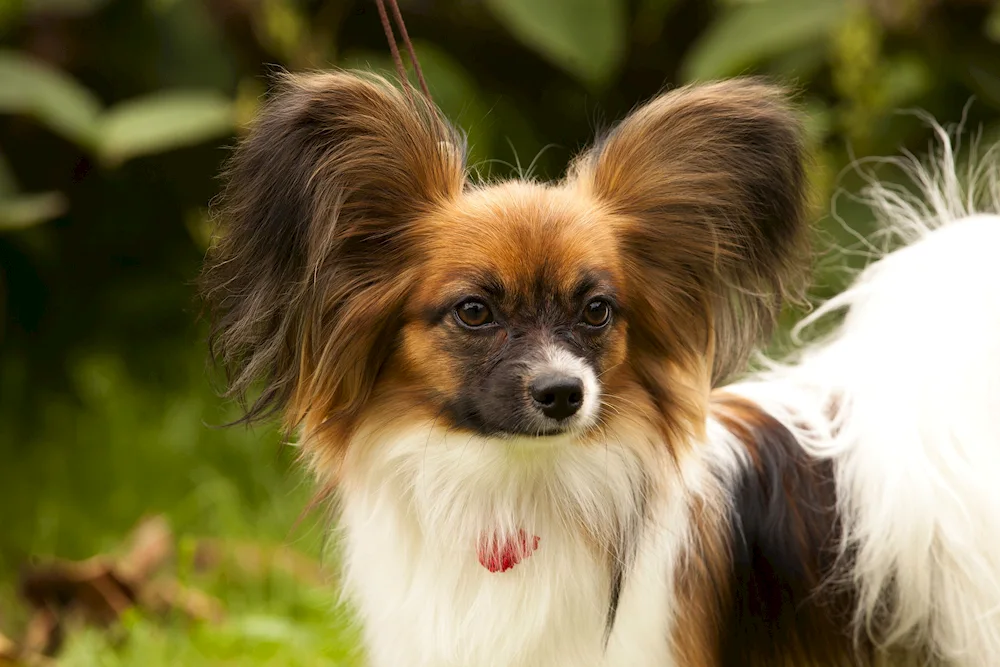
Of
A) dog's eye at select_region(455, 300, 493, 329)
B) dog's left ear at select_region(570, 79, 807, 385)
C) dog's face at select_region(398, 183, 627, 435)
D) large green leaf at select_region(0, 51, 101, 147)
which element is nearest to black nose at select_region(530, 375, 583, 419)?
dog's face at select_region(398, 183, 627, 435)

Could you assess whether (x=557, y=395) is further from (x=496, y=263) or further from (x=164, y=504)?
(x=164, y=504)

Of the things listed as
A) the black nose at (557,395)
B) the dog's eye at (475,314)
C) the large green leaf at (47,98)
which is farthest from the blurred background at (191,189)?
the black nose at (557,395)

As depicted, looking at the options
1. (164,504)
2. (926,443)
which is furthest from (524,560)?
(164,504)

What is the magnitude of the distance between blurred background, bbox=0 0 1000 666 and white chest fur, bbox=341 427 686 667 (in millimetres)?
1279

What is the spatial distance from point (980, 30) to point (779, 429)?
3.32 meters

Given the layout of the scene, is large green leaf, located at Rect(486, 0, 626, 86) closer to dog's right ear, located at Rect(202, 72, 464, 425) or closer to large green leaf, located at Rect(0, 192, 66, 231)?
large green leaf, located at Rect(0, 192, 66, 231)

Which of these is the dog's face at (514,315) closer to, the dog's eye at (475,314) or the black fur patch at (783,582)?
the dog's eye at (475,314)

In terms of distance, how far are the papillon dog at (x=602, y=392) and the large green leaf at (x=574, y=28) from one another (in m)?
2.34

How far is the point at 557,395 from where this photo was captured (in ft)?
9.07

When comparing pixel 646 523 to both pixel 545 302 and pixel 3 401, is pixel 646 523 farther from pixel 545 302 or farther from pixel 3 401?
pixel 3 401

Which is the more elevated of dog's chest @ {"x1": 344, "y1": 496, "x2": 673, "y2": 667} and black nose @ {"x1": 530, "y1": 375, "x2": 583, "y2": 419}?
black nose @ {"x1": 530, "y1": 375, "x2": 583, "y2": 419}

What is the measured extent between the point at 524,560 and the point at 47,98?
132 inches

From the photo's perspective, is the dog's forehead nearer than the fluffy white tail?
Yes

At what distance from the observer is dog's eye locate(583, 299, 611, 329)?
9.66ft
